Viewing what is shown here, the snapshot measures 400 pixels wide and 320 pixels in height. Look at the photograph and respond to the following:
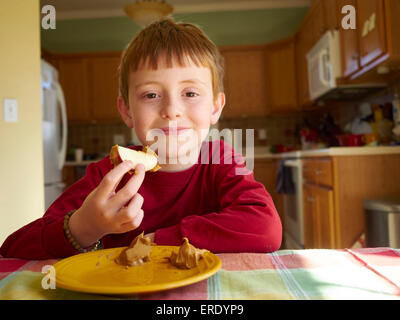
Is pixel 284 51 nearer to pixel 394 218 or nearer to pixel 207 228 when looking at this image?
pixel 394 218

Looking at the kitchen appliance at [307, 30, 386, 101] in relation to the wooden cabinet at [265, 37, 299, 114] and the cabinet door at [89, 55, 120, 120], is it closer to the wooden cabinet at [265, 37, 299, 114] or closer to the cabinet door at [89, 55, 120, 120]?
the wooden cabinet at [265, 37, 299, 114]

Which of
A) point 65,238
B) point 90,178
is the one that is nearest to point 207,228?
point 65,238

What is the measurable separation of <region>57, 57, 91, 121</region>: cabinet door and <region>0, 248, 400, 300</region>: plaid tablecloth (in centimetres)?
399

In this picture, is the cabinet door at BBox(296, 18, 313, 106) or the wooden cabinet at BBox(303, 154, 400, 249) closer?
the wooden cabinet at BBox(303, 154, 400, 249)

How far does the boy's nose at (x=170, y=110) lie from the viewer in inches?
28.8

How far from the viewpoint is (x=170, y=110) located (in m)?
0.73

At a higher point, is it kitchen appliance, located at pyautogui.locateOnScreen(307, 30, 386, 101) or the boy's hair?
kitchen appliance, located at pyautogui.locateOnScreen(307, 30, 386, 101)

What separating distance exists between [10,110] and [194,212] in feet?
3.83

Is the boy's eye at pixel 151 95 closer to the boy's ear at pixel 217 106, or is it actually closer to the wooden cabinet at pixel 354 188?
the boy's ear at pixel 217 106

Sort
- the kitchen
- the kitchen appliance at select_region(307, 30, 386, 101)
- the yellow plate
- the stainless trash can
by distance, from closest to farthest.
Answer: the yellow plate → the stainless trash can → the kitchen → the kitchen appliance at select_region(307, 30, 386, 101)

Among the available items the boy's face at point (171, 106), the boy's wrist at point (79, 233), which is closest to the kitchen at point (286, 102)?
the boy's face at point (171, 106)

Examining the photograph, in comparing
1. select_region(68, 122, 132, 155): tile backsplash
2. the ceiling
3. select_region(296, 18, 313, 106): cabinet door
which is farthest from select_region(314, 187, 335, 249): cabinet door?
select_region(68, 122, 132, 155): tile backsplash

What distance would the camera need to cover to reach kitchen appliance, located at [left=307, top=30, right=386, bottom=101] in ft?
8.85

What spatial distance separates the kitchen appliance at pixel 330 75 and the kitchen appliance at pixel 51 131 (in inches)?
79.7
